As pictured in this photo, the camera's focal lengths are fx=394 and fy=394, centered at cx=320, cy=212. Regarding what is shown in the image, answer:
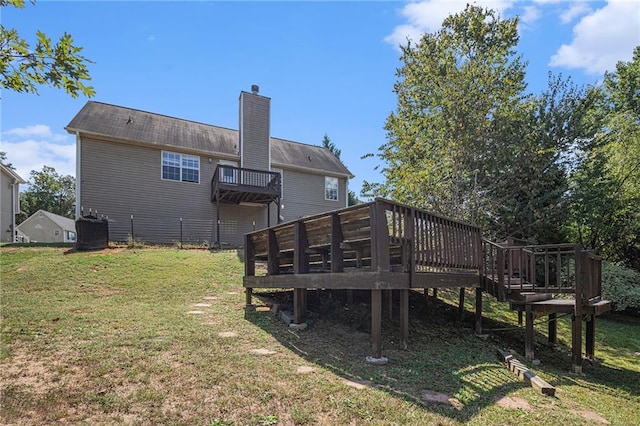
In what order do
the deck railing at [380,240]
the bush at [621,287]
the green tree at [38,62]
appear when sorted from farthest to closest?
the bush at [621,287], the deck railing at [380,240], the green tree at [38,62]

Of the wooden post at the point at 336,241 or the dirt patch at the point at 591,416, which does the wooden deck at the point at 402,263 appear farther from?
the dirt patch at the point at 591,416

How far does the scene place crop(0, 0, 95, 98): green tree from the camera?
287 centimetres

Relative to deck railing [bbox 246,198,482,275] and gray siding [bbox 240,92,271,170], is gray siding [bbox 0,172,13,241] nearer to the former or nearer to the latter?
gray siding [bbox 240,92,271,170]

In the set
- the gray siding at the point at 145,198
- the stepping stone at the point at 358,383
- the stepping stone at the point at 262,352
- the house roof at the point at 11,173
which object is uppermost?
the house roof at the point at 11,173

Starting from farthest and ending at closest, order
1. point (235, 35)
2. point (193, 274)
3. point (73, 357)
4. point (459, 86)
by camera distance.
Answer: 1. point (459, 86)
2. point (193, 274)
3. point (235, 35)
4. point (73, 357)

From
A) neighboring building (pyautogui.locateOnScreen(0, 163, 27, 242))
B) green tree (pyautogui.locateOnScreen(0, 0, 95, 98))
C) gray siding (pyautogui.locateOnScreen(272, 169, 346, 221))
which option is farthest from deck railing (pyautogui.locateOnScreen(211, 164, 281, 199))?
green tree (pyautogui.locateOnScreen(0, 0, 95, 98))

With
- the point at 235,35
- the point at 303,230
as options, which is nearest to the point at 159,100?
the point at 235,35

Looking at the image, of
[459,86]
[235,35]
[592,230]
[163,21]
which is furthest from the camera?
[592,230]

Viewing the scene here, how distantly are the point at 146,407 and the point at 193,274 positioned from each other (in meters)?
7.61

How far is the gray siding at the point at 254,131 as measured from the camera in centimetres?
1855

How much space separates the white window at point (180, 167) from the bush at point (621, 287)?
52.9 feet

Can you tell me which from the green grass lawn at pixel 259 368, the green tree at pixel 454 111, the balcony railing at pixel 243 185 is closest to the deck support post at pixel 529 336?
Answer: the green grass lawn at pixel 259 368

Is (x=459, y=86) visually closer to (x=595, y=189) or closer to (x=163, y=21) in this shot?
(x=595, y=189)

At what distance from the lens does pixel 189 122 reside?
19.5m
